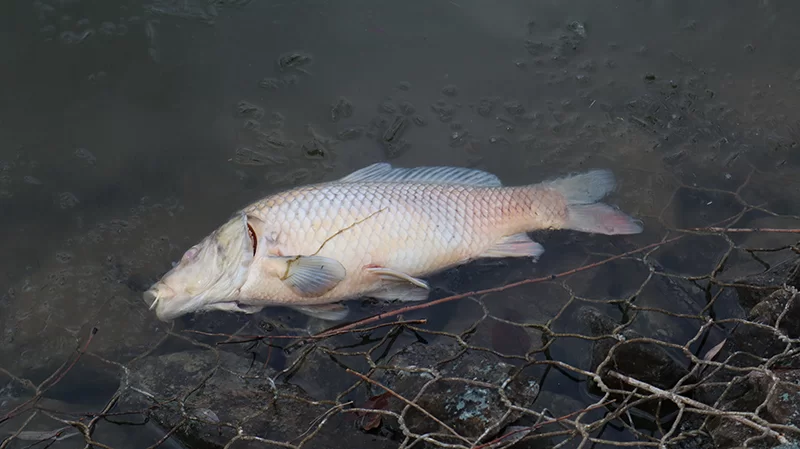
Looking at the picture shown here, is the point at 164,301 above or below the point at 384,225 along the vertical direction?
below

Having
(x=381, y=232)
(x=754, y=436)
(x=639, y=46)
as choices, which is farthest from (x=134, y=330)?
(x=639, y=46)

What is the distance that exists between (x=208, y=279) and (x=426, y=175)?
1479mm

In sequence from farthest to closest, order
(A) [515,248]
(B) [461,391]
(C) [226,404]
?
(A) [515,248]
(C) [226,404]
(B) [461,391]

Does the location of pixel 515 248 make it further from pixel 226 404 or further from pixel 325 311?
pixel 226 404

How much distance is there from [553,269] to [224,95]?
2572 mm

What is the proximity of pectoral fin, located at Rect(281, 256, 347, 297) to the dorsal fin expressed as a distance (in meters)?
0.70

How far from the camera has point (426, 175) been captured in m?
3.94

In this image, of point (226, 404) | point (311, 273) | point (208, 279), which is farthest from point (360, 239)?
point (226, 404)

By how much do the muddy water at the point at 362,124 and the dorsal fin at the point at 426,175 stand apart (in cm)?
30

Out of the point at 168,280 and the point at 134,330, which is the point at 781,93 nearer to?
the point at 168,280

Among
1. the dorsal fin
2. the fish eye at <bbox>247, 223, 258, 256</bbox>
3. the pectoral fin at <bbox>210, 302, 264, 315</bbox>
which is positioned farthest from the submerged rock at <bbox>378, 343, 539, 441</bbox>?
the dorsal fin

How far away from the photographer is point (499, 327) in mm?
3670

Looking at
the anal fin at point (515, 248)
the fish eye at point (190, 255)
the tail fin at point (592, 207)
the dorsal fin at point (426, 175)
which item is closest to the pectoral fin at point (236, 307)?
the fish eye at point (190, 255)

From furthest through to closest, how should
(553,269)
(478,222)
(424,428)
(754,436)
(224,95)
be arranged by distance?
(224,95) < (553,269) < (478,222) < (424,428) < (754,436)
